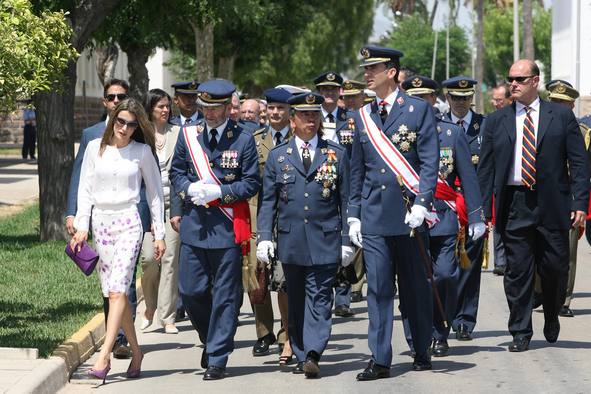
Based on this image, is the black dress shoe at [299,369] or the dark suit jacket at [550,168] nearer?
the black dress shoe at [299,369]

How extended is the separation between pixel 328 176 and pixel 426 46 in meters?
96.3

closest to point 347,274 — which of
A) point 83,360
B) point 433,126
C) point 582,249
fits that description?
point 433,126

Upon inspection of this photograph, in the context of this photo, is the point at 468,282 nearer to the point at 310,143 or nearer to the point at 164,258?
the point at 310,143

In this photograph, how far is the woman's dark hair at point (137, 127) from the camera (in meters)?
9.38

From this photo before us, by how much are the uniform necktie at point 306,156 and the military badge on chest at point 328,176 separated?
84 mm

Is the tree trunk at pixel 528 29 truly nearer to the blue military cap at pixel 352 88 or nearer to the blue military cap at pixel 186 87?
the blue military cap at pixel 352 88

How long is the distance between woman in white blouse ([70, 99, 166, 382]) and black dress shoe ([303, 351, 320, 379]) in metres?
1.13

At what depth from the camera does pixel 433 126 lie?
368 inches

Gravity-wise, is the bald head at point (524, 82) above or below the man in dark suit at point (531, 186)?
above

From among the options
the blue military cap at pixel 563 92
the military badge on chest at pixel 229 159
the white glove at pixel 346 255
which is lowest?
the white glove at pixel 346 255

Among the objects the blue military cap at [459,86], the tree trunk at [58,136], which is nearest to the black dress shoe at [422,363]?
the blue military cap at [459,86]

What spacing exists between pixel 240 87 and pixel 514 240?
42.3 meters

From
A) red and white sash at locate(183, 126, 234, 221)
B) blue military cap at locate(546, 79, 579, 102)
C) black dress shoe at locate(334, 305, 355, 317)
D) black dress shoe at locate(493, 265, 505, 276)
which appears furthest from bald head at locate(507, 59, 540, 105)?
black dress shoe at locate(493, 265, 505, 276)

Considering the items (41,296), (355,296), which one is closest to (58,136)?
(41,296)
